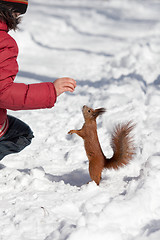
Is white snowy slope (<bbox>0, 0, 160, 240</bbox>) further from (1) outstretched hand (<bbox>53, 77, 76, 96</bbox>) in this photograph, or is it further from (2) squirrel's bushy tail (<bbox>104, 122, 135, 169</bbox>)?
(1) outstretched hand (<bbox>53, 77, 76, 96</bbox>)

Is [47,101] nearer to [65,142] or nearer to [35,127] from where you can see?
[65,142]

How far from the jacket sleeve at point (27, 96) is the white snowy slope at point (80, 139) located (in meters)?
0.53

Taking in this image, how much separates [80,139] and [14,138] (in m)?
0.84

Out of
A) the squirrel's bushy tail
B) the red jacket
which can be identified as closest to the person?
the red jacket

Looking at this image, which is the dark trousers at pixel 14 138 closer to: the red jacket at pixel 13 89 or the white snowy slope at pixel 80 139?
the white snowy slope at pixel 80 139

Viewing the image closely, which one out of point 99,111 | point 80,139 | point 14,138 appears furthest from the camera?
point 80,139

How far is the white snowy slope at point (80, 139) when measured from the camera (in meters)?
1.65

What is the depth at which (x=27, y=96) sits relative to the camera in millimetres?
1782

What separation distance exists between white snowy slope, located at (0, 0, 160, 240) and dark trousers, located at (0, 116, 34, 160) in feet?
0.53

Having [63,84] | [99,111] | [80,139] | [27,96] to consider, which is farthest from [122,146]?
[80,139]

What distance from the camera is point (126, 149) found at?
2072mm

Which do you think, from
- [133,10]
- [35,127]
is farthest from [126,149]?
[133,10]

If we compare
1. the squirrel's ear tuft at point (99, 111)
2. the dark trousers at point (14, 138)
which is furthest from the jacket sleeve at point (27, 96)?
the dark trousers at point (14, 138)

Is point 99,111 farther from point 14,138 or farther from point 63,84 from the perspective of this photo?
point 14,138
